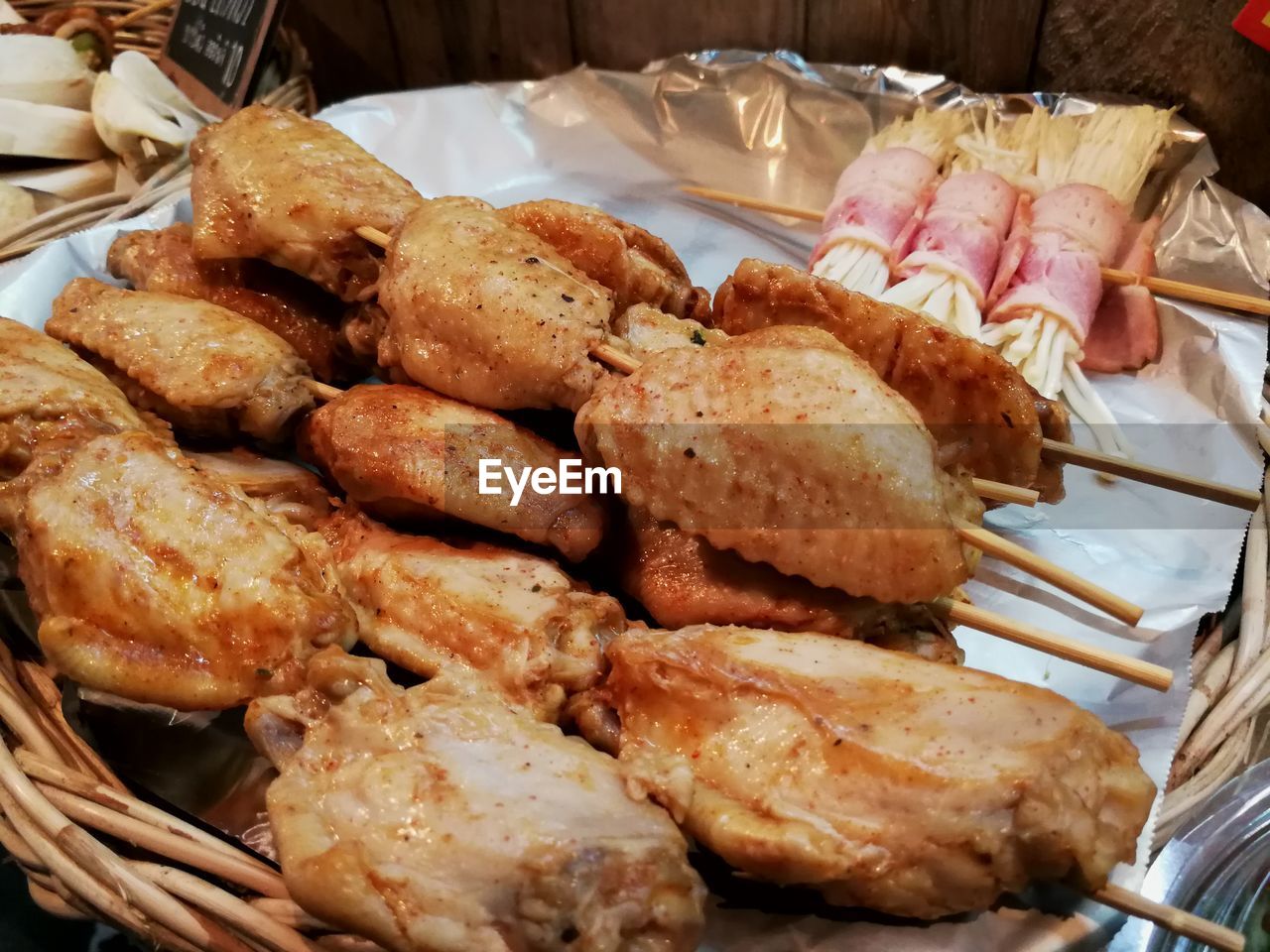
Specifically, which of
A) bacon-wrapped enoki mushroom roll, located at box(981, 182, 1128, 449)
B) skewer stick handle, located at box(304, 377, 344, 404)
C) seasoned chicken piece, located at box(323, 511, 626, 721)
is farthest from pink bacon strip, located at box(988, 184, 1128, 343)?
skewer stick handle, located at box(304, 377, 344, 404)

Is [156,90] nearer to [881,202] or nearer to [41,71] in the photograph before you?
[41,71]

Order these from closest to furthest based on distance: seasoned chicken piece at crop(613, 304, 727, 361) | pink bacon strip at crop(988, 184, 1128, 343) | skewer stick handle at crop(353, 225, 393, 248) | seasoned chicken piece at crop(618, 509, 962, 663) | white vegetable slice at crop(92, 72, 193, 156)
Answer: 1. seasoned chicken piece at crop(618, 509, 962, 663)
2. seasoned chicken piece at crop(613, 304, 727, 361)
3. skewer stick handle at crop(353, 225, 393, 248)
4. pink bacon strip at crop(988, 184, 1128, 343)
5. white vegetable slice at crop(92, 72, 193, 156)

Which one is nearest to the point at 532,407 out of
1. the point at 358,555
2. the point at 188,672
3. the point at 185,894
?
the point at 358,555

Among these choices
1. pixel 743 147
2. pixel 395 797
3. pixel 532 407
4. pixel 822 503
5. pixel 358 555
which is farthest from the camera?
pixel 743 147

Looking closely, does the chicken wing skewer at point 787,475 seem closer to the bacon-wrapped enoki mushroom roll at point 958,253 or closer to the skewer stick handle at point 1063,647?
the skewer stick handle at point 1063,647

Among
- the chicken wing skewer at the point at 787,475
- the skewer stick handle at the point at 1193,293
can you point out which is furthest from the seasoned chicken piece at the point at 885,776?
the skewer stick handle at the point at 1193,293

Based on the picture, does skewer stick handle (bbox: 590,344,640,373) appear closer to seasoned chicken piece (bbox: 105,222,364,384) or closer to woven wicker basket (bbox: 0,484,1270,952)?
seasoned chicken piece (bbox: 105,222,364,384)

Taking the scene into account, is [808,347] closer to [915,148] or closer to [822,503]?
[822,503]
